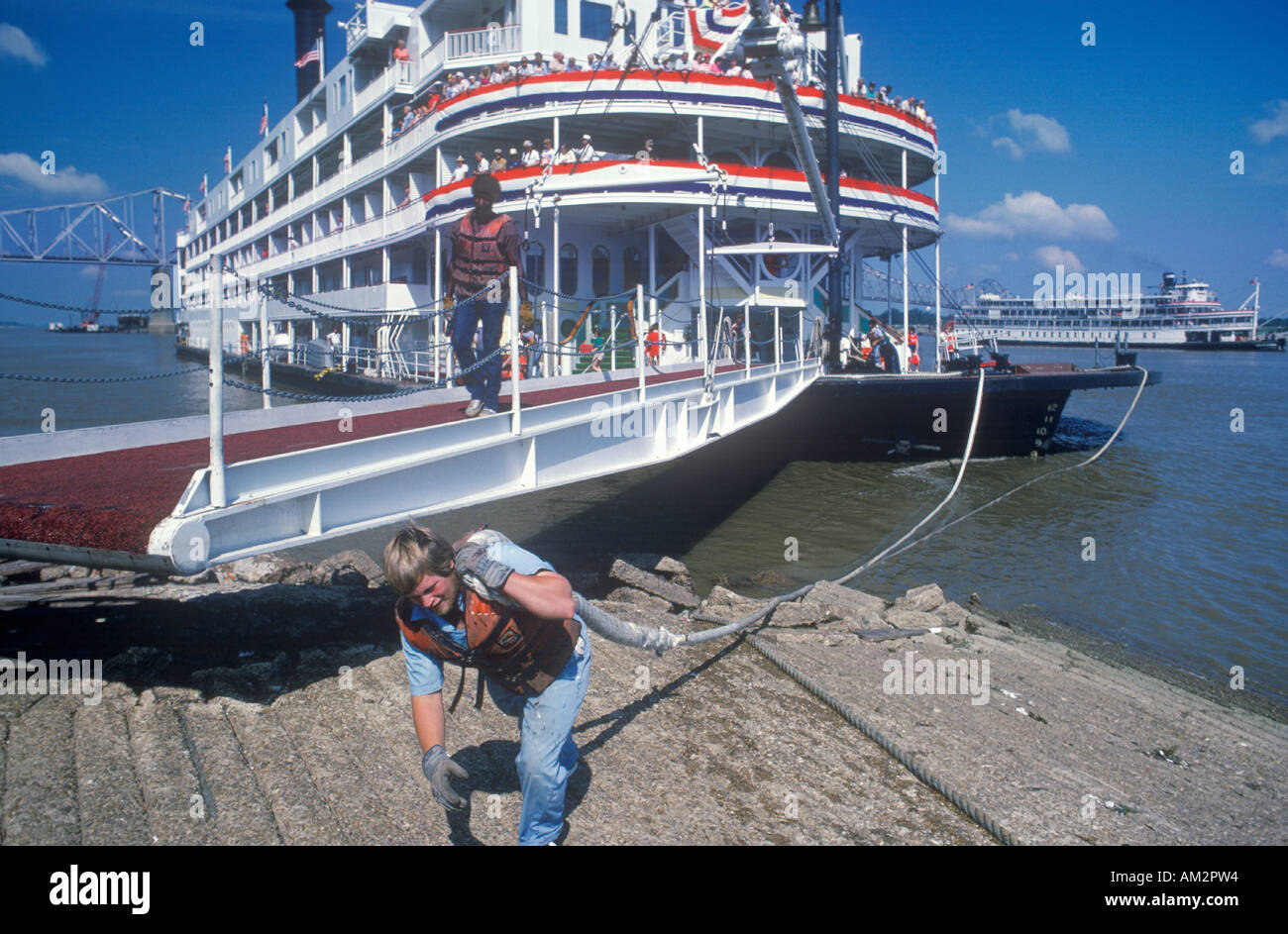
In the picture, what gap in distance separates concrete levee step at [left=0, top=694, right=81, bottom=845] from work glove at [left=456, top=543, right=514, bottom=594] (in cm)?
222

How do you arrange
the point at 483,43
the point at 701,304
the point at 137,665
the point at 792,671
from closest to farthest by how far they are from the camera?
1. the point at 137,665
2. the point at 792,671
3. the point at 701,304
4. the point at 483,43

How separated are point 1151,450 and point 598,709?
20729 millimetres

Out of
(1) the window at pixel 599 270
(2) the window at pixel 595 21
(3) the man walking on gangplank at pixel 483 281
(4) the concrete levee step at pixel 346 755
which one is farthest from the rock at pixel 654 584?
(2) the window at pixel 595 21

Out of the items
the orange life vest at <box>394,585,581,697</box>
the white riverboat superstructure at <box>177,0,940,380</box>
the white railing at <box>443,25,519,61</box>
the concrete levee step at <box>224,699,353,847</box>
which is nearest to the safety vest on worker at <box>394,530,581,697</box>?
the orange life vest at <box>394,585,581,697</box>

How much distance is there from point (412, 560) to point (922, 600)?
21.3 feet

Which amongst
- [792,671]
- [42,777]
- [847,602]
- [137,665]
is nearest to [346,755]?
[42,777]

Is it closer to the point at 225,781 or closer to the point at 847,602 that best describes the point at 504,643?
the point at 225,781

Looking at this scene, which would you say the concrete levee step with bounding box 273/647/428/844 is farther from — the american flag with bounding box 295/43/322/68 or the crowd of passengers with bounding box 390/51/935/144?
the american flag with bounding box 295/43/322/68

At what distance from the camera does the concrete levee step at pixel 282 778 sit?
3.73 m

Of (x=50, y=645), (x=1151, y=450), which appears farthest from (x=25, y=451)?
(x=1151, y=450)

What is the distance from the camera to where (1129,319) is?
9569 cm

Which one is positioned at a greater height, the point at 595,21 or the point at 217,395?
the point at 595,21
